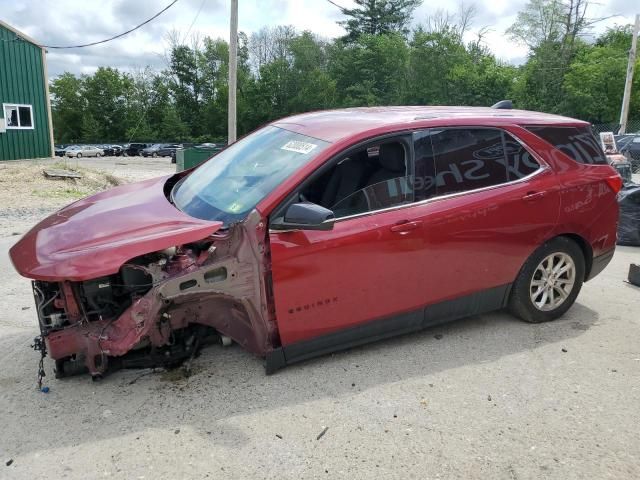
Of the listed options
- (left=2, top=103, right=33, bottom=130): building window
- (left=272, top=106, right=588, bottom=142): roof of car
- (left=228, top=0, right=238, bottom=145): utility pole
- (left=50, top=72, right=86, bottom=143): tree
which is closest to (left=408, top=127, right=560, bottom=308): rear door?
(left=272, top=106, right=588, bottom=142): roof of car

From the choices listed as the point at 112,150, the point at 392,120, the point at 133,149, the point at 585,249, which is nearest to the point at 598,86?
the point at 585,249

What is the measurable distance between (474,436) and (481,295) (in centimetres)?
136

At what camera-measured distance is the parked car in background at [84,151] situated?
4712cm

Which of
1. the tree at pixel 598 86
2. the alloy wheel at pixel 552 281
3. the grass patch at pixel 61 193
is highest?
the tree at pixel 598 86

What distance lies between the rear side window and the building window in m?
22.7

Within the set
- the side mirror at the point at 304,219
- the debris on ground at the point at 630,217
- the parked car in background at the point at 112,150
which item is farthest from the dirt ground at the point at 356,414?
the parked car in background at the point at 112,150

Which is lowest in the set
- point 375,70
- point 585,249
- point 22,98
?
point 585,249

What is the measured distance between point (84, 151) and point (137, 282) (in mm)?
49904

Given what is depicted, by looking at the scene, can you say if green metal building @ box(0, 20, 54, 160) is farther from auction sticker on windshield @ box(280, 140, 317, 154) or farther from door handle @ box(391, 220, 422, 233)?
door handle @ box(391, 220, 422, 233)

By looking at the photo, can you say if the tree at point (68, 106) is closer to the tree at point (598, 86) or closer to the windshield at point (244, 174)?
the tree at point (598, 86)

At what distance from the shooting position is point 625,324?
4363mm

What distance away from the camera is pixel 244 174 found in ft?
12.1

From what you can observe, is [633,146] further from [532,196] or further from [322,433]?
[322,433]

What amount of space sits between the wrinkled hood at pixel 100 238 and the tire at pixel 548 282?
98.2 inches
